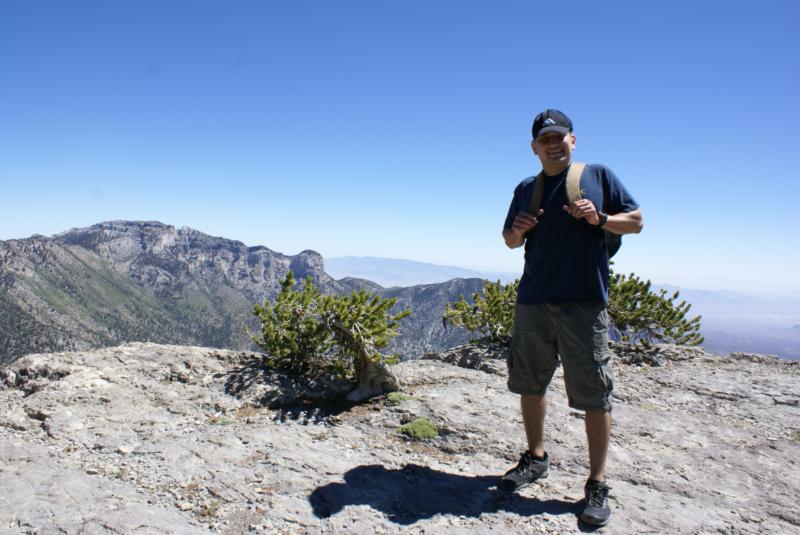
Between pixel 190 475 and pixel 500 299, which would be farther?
pixel 500 299

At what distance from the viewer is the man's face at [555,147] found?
15.3 feet

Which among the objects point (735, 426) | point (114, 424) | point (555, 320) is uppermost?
point (555, 320)

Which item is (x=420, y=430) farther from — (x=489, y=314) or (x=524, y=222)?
(x=489, y=314)

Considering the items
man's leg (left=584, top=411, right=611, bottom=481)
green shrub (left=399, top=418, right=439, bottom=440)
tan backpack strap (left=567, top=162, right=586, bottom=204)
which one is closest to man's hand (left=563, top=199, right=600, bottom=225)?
tan backpack strap (left=567, top=162, right=586, bottom=204)

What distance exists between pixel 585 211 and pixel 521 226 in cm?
67

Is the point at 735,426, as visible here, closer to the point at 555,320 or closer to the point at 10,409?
the point at 555,320

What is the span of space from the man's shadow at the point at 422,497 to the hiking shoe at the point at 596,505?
0.20 m

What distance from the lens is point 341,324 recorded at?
8.67m

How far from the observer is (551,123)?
15.2 ft

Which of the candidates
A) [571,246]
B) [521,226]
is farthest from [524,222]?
[571,246]

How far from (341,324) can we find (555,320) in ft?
16.1

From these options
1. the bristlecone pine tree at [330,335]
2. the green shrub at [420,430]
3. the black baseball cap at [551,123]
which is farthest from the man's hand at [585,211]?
the bristlecone pine tree at [330,335]

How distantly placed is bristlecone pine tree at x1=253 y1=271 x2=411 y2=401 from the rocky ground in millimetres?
562

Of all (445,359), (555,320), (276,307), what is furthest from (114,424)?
(445,359)
